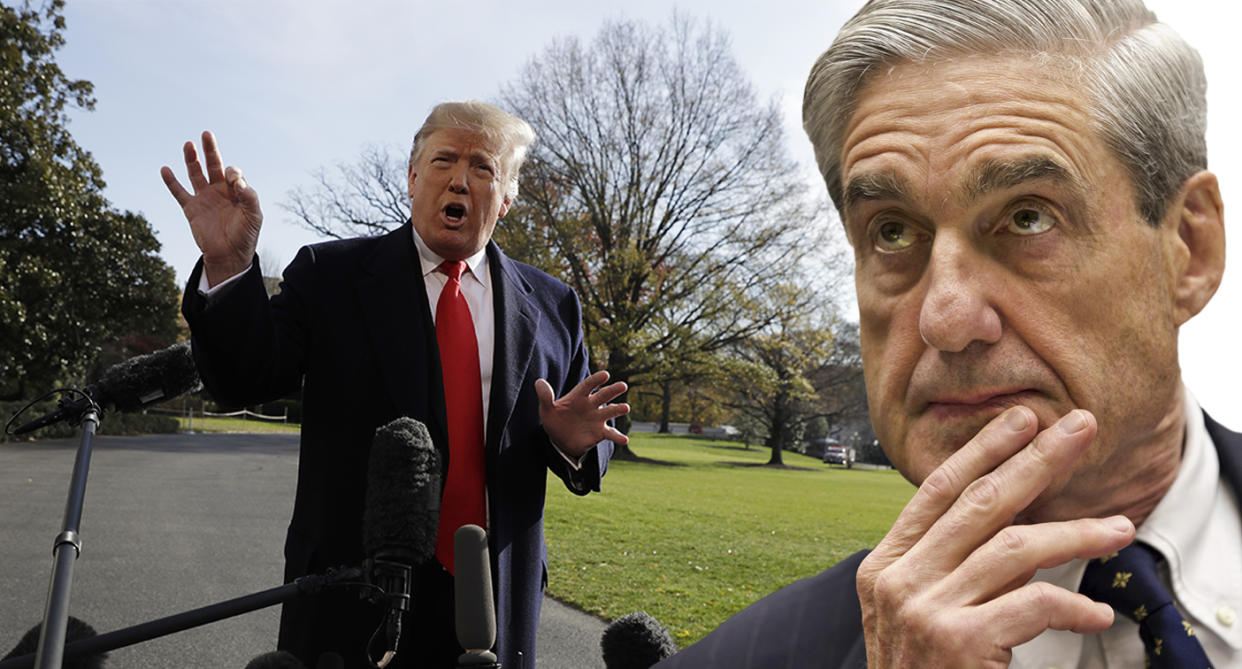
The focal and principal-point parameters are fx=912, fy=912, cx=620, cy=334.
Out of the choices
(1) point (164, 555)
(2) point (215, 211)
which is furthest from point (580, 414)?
(1) point (164, 555)

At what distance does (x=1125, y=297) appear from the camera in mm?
1195

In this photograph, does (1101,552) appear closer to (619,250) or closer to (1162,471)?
(1162,471)

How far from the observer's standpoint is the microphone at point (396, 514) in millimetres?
1792

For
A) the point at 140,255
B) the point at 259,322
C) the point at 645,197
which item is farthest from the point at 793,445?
the point at 259,322

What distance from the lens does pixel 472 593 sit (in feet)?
5.30

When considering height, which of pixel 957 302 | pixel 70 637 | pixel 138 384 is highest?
pixel 957 302

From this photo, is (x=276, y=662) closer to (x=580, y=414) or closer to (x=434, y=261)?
(x=580, y=414)

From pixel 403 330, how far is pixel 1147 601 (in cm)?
184

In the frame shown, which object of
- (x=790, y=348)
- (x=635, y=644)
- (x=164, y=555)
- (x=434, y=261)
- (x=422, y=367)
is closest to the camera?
(x=635, y=644)

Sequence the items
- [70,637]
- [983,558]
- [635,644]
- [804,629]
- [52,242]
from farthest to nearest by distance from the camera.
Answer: [52,242] < [70,637] < [635,644] < [804,629] < [983,558]

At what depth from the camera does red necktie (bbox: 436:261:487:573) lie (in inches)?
94.5

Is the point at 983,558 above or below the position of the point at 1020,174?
below

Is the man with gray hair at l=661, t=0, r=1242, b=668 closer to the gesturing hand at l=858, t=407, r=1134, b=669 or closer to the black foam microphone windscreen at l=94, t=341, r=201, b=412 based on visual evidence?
the gesturing hand at l=858, t=407, r=1134, b=669

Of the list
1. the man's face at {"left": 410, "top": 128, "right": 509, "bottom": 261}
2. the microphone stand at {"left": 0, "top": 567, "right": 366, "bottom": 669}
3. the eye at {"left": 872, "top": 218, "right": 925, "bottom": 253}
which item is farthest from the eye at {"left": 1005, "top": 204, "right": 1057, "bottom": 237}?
the man's face at {"left": 410, "top": 128, "right": 509, "bottom": 261}
